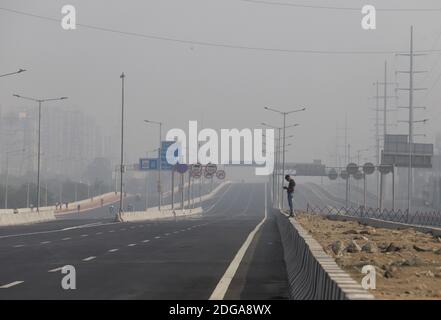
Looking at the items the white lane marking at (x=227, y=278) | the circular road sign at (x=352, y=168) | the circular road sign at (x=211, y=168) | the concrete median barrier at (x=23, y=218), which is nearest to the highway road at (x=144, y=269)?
the white lane marking at (x=227, y=278)

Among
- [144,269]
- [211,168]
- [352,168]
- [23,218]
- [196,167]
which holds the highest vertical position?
[352,168]

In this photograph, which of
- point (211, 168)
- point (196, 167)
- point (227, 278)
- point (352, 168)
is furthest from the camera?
point (211, 168)

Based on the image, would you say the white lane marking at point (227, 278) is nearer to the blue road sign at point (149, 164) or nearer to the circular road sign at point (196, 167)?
the circular road sign at point (196, 167)

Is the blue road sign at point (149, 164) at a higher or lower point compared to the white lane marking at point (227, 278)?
higher

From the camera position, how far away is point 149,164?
138 metres

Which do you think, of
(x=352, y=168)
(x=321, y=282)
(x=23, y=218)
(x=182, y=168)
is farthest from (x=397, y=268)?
(x=182, y=168)

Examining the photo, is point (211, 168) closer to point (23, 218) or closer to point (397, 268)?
point (23, 218)

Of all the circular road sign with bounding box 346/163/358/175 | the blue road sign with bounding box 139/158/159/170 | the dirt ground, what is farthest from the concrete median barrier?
the blue road sign with bounding box 139/158/159/170

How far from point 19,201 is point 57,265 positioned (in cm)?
16012

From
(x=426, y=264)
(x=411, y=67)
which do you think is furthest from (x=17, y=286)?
(x=411, y=67)

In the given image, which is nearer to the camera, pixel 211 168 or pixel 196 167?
pixel 196 167

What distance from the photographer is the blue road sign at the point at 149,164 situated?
136975mm

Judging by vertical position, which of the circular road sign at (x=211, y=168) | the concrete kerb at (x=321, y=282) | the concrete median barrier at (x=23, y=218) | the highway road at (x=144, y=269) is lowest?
the concrete median barrier at (x=23, y=218)
